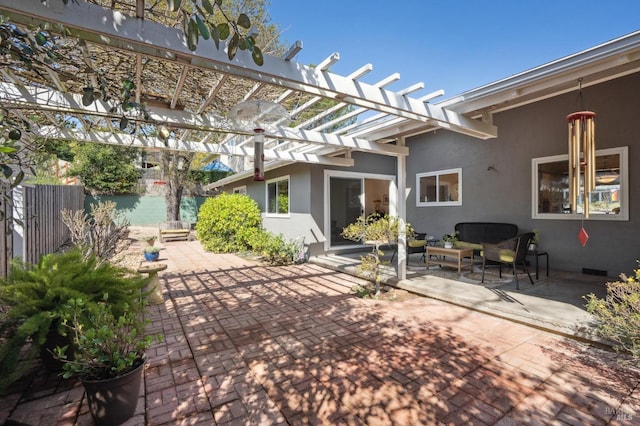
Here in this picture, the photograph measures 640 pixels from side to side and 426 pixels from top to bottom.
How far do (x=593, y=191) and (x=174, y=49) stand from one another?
668 cm

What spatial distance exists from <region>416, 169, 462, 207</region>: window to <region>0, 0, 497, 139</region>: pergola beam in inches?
182

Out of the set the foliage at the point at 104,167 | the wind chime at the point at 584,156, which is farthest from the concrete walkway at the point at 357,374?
the foliage at the point at 104,167

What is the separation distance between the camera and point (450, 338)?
336 centimetres

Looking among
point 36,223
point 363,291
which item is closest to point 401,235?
point 363,291

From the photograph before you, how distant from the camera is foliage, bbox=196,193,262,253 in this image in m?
10.1

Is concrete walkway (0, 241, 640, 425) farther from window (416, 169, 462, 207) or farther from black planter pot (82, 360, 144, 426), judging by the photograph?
window (416, 169, 462, 207)

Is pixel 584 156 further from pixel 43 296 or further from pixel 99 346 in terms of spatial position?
pixel 43 296

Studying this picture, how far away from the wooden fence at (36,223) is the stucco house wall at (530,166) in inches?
299

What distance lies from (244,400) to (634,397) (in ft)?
9.78

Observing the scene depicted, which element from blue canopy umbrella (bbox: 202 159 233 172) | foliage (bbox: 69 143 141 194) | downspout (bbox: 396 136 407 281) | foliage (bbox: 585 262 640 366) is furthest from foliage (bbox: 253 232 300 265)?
foliage (bbox: 69 143 141 194)

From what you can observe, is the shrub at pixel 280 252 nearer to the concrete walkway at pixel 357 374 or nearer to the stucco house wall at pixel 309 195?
the stucco house wall at pixel 309 195

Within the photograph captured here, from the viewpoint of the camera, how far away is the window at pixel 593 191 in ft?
16.8

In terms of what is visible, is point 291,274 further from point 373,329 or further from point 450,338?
point 450,338

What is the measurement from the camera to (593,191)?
5328 millimetres
